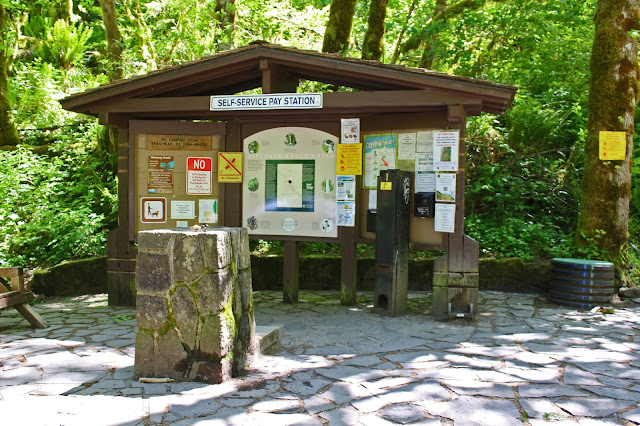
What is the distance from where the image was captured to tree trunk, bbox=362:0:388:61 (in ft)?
38.6

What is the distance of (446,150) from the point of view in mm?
6723

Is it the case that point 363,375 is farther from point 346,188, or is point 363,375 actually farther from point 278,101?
point 278,101

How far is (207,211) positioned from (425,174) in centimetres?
291

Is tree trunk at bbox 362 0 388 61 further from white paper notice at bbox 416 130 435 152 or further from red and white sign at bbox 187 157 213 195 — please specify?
red and white sign at bbox 187 157 213 195

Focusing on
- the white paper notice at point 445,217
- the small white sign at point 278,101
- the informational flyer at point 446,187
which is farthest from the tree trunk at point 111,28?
the white paper notice at point 445,217

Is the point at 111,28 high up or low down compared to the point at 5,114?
up

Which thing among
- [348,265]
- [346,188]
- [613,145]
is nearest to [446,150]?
[346,188]

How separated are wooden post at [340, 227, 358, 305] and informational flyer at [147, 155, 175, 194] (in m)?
2.41

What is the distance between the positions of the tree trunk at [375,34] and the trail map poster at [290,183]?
5.03m

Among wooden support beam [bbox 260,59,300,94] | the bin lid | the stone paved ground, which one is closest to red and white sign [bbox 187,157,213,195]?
wooden support beam [bbox 260,59,300,94]

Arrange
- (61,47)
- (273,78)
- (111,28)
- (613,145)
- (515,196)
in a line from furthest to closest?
(61,47) → (111,28) → (515,196) → (613,145) → (273,78)

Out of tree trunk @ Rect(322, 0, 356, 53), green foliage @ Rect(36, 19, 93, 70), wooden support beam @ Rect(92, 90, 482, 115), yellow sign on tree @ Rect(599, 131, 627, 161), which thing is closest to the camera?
wooden support beam @ Rect(92, 90, 482, 115)

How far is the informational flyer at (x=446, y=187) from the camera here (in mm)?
6707

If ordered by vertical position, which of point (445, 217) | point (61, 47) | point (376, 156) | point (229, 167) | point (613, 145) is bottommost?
point (445, 217)
